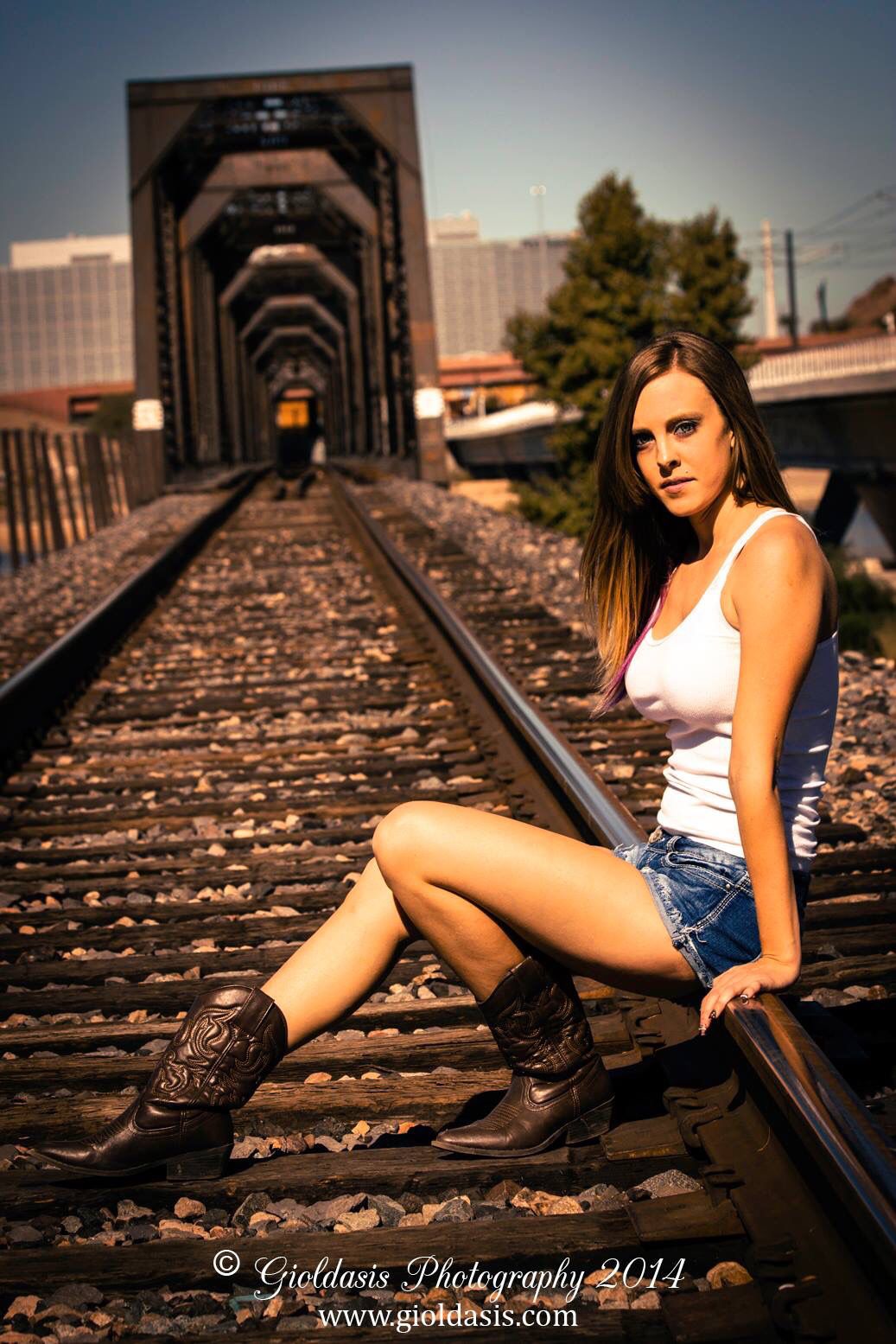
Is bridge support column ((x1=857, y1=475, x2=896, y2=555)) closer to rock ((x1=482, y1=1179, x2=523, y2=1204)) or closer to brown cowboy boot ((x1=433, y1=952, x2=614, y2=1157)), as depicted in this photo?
brown cowboy boot ((x1=433, y1=952, x2=614, y2=1157))

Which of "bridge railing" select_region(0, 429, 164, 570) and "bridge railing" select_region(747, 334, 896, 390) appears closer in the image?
"bridge railing" select_region(0, 429, 164, 570)

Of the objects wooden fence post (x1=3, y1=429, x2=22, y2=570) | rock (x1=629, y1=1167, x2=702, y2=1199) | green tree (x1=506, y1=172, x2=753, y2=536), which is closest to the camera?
rock (x1=629, y1=1167, x2=702, y2=1199)

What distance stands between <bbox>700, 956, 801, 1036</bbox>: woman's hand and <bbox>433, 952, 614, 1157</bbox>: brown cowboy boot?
0.29m

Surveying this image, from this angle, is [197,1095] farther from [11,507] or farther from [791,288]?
[791,288]

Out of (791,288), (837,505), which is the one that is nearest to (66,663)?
(837,505)

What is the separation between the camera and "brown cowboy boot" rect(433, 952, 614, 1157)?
8.32ft

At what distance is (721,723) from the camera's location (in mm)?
2555

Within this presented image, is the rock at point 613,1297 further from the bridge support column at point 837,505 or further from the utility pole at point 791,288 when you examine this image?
the utility pole at point 791,288

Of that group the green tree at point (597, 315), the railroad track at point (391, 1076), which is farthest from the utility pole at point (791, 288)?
the railroad track at point (391, 1076)

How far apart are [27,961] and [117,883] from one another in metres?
0.60

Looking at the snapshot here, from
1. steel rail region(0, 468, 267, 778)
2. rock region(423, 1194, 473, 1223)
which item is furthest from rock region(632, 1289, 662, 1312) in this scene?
steel rail region(0, 468, 267, 778)

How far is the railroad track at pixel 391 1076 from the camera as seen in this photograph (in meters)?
2.08

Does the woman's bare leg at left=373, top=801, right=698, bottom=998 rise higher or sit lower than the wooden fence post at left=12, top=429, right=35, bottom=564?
lower

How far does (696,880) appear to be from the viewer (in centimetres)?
254
